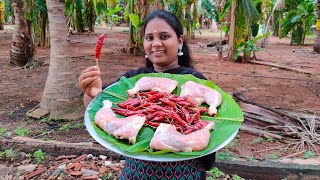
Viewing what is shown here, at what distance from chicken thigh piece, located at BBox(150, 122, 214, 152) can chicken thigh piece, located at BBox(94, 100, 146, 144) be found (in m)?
0.10

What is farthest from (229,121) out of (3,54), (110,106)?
(3,54)

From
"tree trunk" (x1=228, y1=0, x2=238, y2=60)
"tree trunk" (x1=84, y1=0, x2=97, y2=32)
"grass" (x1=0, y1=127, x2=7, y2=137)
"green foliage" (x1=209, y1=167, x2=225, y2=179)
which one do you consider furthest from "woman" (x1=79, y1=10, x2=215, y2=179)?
"tree trunk" (x1=84, y1=0, x2=97, y2=32)

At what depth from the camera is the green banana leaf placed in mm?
1205

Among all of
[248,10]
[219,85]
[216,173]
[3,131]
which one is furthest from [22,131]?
[248,10]

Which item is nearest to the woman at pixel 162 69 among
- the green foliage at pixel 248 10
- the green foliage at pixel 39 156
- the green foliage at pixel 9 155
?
the green foliage at pixel 39 156

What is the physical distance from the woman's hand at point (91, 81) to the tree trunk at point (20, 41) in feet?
20.8

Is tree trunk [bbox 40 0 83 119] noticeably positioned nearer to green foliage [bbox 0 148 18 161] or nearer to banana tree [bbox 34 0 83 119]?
banana tree [bbox 34 0 83 119]

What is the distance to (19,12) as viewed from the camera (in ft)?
22.9

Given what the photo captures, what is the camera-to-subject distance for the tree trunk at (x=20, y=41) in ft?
23.2

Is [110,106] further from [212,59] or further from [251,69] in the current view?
[212,59]

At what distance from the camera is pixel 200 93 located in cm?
161

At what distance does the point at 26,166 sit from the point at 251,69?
6.21m

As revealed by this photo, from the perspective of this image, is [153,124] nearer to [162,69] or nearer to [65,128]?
[162,69]

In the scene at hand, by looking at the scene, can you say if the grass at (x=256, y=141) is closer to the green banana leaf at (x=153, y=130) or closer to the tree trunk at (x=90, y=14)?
the green banana leaf at (x=153, y=130)
